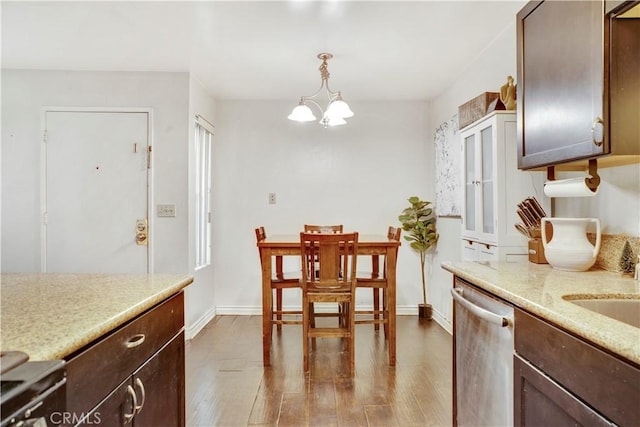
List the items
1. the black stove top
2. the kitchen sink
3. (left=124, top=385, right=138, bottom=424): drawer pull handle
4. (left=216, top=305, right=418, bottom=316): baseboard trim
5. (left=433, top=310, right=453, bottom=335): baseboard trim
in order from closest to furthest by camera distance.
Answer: the black stove top
(left=124, top=385, right=138, bottom=424): drawer pull handle
the kitchen sink
(left=433, top=310, right=453, bottom=335): baseboard trim
(left=216, top=305, right=418, bottom=316): baseboard trim

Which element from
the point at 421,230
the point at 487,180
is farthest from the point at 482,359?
the point at 421,230

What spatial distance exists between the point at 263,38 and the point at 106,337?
2.31m

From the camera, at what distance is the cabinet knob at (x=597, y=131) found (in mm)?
1221

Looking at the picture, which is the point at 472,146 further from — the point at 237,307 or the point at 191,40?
the point at 237,307


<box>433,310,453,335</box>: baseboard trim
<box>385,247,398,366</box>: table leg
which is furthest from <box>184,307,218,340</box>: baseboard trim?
<box>433,310,453,335</box>: baseboard trim

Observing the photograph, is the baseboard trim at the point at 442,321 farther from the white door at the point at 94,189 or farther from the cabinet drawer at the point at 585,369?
the white door at the point at 94,189

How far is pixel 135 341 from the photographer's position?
3.47 feet

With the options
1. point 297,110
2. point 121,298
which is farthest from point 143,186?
point 121,298

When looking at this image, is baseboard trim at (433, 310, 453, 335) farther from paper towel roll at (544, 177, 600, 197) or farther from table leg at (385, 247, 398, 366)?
paper towel roll at (544, 177, 600, 197)

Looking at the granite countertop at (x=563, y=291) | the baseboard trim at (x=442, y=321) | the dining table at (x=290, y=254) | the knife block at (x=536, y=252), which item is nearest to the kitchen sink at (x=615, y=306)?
the granite countertop at (x=563, y=291)

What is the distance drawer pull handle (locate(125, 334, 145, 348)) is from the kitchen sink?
1288mm

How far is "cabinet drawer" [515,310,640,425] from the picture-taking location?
0.74 meters

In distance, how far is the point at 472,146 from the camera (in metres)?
2.56

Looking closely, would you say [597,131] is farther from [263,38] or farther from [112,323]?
[263,38]
